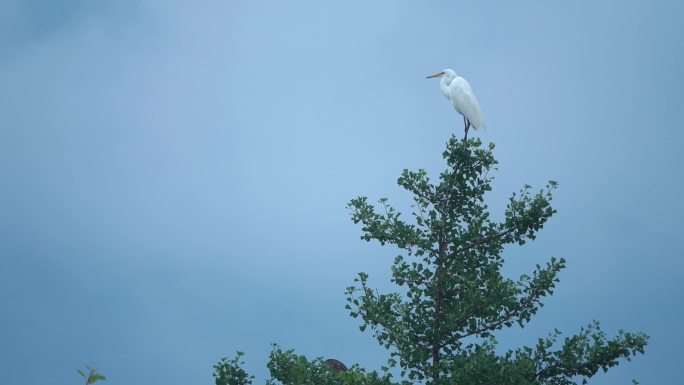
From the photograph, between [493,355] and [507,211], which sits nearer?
[493,355]

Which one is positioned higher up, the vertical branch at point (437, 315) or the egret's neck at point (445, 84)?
the egret's neck at point (445, 84)

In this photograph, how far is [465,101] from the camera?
81.3 feet

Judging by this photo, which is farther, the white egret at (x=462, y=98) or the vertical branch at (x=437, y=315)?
the white egret at (x=462, y=98)

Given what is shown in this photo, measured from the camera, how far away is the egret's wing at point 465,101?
2417 centimetres

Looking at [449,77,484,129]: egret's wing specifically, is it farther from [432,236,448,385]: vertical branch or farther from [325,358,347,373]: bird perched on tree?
[325,358,347,373]: bird perched on tree

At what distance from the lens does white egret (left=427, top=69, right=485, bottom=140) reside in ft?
79.4

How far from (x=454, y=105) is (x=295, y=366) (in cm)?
1185

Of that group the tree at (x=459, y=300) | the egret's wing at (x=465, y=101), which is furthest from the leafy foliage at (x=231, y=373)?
the egret's wing at (x=465, y=101)

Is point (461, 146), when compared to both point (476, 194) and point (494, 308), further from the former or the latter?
point (494, 308)

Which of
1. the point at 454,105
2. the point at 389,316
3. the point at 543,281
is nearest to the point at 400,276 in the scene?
the point at 389,316

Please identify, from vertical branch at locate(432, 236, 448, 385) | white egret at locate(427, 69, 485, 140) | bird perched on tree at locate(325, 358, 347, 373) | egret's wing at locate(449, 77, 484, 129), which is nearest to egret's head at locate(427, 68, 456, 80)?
white egret at locate(427, 69, 485, 140)

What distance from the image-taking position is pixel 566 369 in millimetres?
18484

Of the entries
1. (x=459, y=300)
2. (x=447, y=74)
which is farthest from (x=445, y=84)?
(x=459, y=300)

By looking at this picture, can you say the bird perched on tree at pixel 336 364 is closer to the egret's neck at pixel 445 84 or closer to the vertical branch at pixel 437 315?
the vertical branch at pixel 437 315
